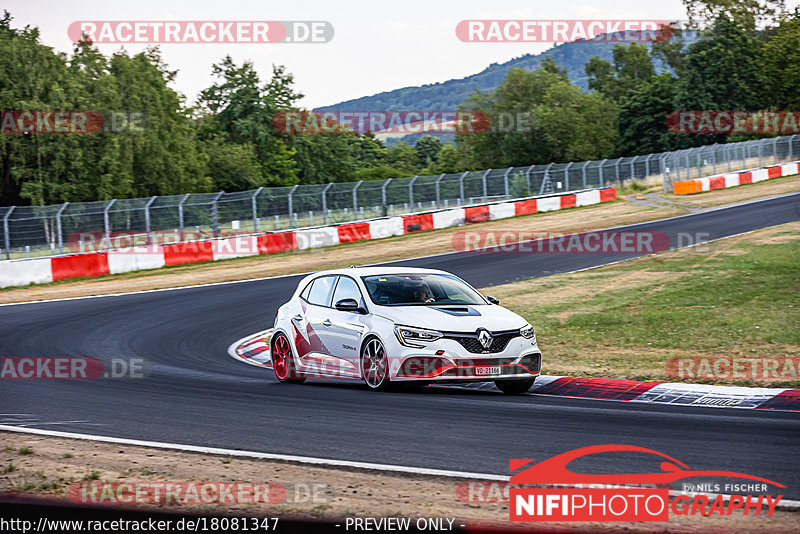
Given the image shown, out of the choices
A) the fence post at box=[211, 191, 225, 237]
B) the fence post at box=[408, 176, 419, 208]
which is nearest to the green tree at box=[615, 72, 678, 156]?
the fence post at box=[408, 176, 419, 208]

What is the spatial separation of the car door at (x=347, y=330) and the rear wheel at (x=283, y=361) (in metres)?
0.93

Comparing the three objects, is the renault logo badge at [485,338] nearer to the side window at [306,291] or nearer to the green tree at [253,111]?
the side window at [306,291]

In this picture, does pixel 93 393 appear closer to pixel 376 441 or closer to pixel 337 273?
pixel 337 273

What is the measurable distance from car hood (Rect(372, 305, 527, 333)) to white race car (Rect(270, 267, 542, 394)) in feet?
0.04

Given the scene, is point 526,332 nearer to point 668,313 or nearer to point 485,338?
point 485,338

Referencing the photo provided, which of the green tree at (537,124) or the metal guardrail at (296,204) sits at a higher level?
the green tree at (537,124)

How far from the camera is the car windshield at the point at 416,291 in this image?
10.5 metres

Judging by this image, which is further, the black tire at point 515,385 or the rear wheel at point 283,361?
the rear wheel at point 283,361

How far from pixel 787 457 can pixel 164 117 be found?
67363mm

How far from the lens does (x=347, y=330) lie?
1050 cm

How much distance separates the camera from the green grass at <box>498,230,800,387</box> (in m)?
12.1

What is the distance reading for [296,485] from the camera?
5797 mm

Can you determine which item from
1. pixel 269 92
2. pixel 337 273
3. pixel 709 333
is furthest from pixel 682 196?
pixel 269 92

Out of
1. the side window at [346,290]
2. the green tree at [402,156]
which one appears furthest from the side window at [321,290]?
the green tree at [402,156]
